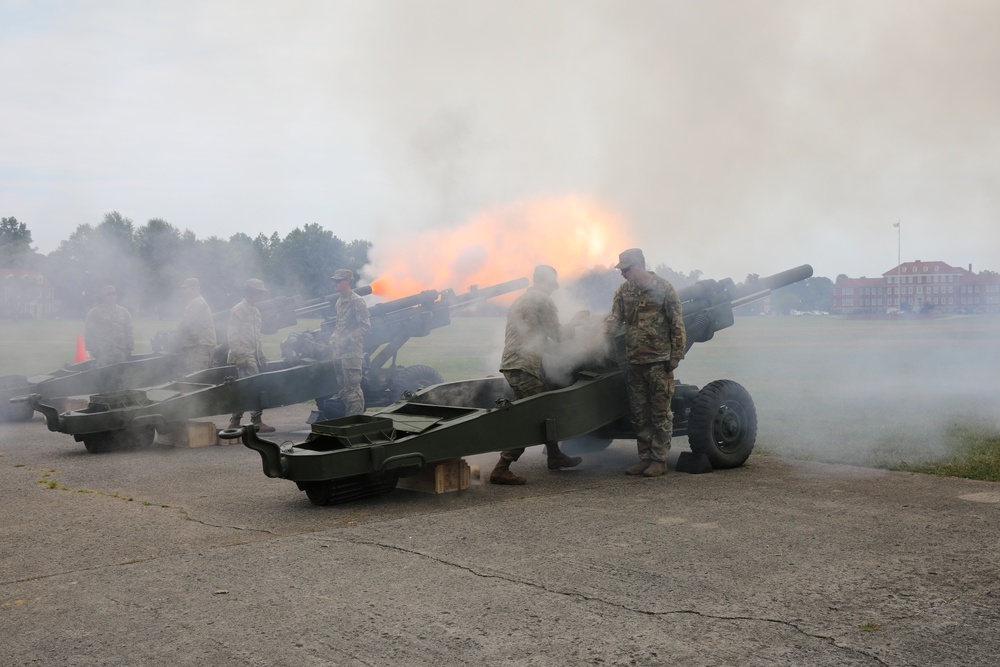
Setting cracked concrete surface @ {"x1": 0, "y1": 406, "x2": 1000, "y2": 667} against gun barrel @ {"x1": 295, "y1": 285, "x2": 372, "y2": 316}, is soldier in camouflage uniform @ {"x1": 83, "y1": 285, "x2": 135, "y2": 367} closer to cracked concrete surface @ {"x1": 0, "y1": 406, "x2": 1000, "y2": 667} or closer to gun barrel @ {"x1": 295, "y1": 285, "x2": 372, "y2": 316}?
gun barrel @ {"x1": 295, "y1": 285, "x2": 372, "y2": 316}

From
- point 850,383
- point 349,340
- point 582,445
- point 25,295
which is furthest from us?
point 25,295

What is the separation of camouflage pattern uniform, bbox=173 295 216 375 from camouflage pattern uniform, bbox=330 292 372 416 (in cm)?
218

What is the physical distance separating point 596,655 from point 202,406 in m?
7.42

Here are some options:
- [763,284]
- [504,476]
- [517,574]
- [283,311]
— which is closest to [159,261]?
[283,311]

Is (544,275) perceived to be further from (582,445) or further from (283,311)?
(283,311)

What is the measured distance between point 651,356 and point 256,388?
4.75 m

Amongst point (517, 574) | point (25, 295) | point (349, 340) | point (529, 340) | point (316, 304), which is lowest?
point (517, 574)

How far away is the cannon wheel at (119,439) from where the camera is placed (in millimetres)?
9992

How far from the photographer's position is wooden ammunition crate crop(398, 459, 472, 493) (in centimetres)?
715

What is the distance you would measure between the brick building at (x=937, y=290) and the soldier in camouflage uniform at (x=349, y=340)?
18599 millimetres

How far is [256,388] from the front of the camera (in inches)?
422

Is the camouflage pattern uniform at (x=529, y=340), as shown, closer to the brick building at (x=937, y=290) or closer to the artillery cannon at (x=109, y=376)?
the artillery cannon at (x=109, y=376)

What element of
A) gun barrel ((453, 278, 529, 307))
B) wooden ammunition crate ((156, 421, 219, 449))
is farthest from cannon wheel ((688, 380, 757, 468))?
wooden ammunition crate ((156, 421, 219, 449))

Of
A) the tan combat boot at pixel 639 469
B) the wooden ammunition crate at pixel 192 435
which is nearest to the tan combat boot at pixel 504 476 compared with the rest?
the tan combat boot at pixel 639 469
